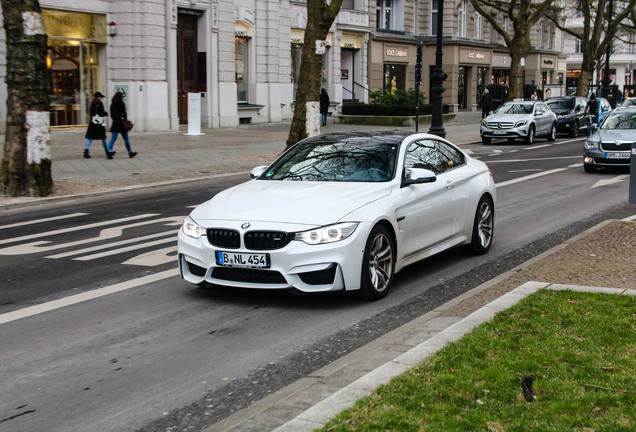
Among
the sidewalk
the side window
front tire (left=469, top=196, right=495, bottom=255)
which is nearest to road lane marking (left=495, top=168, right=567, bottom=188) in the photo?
the sidewalk

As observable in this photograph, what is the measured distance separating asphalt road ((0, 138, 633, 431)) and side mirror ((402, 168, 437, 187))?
107 centimetres

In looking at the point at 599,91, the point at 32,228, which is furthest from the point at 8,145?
the point at 599,91

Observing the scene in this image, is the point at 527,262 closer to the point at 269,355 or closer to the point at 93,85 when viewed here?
the point at 269,355

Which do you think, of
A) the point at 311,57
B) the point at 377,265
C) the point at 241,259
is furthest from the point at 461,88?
the point at 241,259

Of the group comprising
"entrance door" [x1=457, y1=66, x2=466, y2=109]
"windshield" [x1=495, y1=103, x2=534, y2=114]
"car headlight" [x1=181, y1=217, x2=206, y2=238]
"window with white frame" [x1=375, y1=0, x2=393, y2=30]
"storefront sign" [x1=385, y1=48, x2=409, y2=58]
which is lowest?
"car headlight" [x1=181, y1=217, x2=206, y2=238]

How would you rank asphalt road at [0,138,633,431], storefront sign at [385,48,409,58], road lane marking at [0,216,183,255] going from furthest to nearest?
1. storefront sign at [385,48,409,58]
2. road lane marking at [0,216,183,255]
3. asphalt road at [0,138,633,431]

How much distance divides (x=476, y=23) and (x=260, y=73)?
2585 centimetres

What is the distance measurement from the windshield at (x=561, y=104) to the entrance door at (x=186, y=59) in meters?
15.6

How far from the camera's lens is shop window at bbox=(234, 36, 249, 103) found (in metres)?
37.4

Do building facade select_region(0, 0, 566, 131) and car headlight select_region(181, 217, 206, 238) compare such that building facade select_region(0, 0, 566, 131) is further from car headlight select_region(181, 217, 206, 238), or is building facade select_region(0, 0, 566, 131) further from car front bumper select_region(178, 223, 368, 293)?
car front bumper select_region(178, 223, 368, 293)

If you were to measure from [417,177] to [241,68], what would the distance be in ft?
101

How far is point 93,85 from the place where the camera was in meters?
30.8

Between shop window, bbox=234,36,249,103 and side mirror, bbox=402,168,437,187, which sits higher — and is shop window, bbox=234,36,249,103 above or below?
above

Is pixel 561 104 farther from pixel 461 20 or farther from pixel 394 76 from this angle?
pixel 461 20
